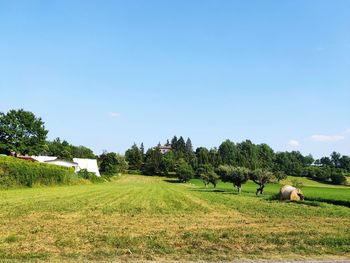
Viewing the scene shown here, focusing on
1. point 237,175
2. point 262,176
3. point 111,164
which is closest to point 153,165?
point 111,164

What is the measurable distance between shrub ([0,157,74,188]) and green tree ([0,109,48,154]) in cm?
3521

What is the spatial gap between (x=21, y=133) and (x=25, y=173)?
161ft

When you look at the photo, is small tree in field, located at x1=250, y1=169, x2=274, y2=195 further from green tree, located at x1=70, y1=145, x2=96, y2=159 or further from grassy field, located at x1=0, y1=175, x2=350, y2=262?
green tree, located at x1=70, y1=145, x2=96, y2=159

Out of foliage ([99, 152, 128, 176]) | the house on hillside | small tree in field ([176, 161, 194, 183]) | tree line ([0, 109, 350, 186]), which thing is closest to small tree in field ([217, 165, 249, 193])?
tree line ([0, 109, 350, 186])

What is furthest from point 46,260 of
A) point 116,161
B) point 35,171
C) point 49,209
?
point 116,161

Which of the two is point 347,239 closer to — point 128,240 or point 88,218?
point 128,240

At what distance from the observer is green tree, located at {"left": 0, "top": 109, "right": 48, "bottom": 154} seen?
92188mm

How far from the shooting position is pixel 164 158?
161875 mm

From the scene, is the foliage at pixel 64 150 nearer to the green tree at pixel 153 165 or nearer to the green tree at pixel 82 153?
the green tree at pixel 82 153

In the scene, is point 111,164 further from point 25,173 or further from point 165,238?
point 165,238

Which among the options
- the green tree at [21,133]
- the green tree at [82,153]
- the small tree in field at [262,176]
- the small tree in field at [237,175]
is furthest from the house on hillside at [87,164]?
the small tree in field at [262,176]

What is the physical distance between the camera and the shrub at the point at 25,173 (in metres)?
44.8

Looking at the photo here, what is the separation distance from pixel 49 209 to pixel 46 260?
1300cm

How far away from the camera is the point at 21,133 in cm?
9431
